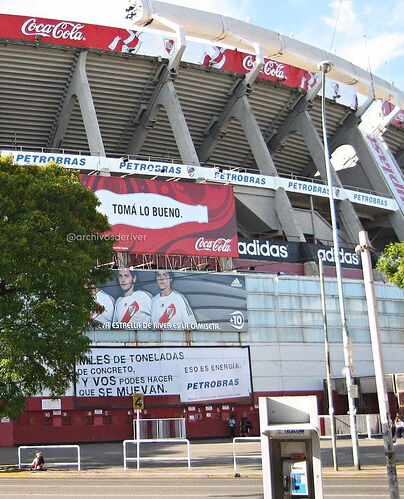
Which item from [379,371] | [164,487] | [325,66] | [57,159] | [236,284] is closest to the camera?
[379,371]

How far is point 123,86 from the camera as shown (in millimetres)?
52156

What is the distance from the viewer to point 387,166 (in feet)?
205

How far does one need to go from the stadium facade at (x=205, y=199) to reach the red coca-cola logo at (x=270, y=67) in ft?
0.43

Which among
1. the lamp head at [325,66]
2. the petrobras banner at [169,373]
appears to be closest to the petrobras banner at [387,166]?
the petrobras banner at [169,373]

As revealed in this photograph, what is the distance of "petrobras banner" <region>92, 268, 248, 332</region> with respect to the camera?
39.0m

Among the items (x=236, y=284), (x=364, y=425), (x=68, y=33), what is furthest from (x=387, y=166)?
(x=364, y=425)

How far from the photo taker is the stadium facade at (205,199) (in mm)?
39125

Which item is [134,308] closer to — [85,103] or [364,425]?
[364,425]

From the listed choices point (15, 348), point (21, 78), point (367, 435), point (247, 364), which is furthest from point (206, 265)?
point (15, 348)

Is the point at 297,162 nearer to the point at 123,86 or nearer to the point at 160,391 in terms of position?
the point at 123,86

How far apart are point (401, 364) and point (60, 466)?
28.9 metres

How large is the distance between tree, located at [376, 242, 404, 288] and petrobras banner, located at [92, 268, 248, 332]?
14.5 metres

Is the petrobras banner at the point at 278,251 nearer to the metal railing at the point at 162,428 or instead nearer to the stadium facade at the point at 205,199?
the stadium facade at the point at 205,199

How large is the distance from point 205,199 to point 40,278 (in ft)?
76.3
